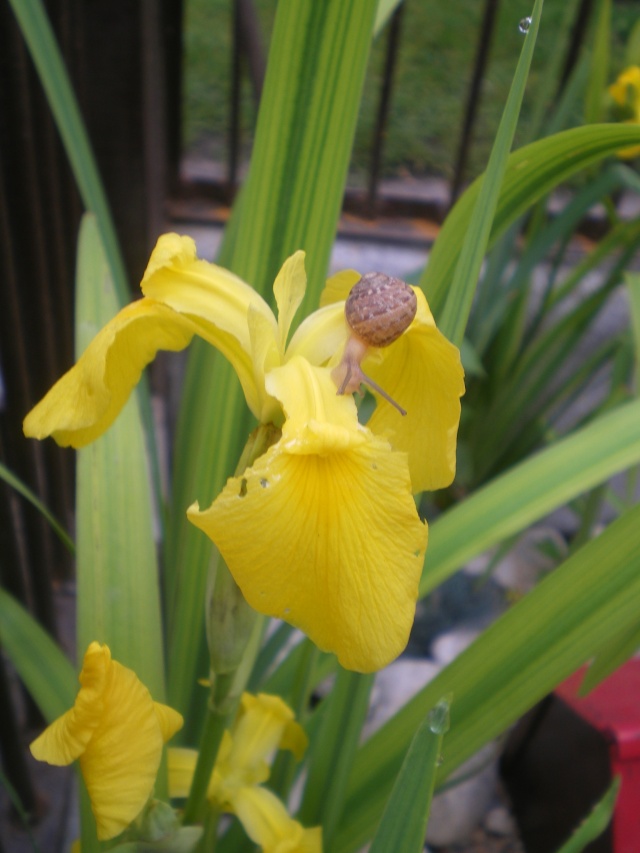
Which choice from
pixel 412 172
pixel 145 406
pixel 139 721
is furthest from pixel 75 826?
pixel 412 172

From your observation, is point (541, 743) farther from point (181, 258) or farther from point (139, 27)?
point (139, 27)

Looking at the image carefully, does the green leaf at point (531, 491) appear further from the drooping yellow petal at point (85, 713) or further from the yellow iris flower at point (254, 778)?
the drooping yellow petal at point (85, 713)

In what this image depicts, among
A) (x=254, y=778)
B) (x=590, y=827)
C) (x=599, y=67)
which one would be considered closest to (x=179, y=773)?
(x=254, y=778)

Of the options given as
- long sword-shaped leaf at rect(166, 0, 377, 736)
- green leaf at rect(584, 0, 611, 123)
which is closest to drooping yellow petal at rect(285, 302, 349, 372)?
long sword-shaped leaf at rect(166, 0, 377, 736)

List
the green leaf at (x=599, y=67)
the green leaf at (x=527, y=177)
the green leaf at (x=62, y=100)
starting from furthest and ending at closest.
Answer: the green leaf at (x=599, y=67)
the green leaf at (x=62, y=100)
the green leaf at (x=527, y=177)

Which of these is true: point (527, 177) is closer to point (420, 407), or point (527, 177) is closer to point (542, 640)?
point (420, 407)

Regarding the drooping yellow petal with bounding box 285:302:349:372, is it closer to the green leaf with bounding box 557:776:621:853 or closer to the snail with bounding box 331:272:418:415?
the snail with bounding box 331:272:418:415

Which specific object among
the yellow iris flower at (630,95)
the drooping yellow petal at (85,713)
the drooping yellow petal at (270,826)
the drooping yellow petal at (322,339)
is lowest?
the drooping yellow petal at (270,826)

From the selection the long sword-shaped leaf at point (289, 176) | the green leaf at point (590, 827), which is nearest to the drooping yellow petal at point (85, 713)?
the long sword-shaped leaf at point (289, 176)
